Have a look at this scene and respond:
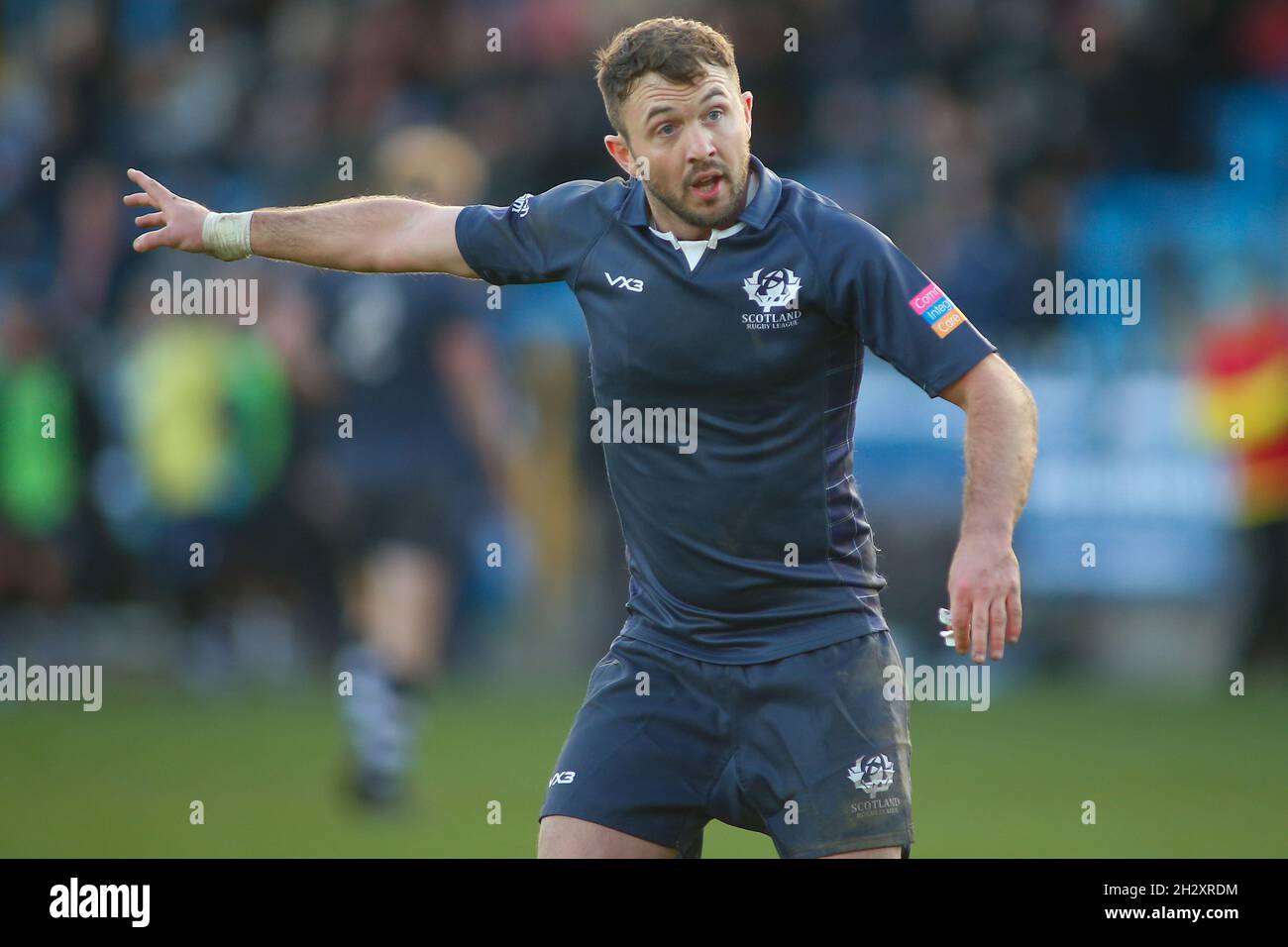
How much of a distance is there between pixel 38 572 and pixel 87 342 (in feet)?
5.53

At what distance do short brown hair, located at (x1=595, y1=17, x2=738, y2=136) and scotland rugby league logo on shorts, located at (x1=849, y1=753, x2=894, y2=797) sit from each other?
1737mm

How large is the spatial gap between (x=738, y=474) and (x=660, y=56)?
1.07 metres

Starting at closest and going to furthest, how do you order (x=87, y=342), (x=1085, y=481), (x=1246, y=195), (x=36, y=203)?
(x=1085, y=481)
(x=1246, y=195)
(x=87, y=342)
(x=36, y=203)

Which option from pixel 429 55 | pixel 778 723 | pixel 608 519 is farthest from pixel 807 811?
pixel 429 55

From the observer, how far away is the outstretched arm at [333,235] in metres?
5.36

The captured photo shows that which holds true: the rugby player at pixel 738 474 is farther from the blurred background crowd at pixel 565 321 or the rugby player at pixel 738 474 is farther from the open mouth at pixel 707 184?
the blurred background crowd at pixel 565 321

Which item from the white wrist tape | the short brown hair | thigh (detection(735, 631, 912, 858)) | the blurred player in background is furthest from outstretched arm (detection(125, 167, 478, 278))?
the blurred player in background

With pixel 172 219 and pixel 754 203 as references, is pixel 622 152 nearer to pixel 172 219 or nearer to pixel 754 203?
pixel 754 203

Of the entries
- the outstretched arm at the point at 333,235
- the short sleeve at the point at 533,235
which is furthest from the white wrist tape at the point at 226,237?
the short sleeve at the point at 533,235

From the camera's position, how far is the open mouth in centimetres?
493

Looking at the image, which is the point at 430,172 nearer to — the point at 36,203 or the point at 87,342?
the point at 87,342

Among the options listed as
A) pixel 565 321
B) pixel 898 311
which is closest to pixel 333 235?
pixel 898 311

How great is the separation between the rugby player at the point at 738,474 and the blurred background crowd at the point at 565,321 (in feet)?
16.1

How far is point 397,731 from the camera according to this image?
9.02 metres
